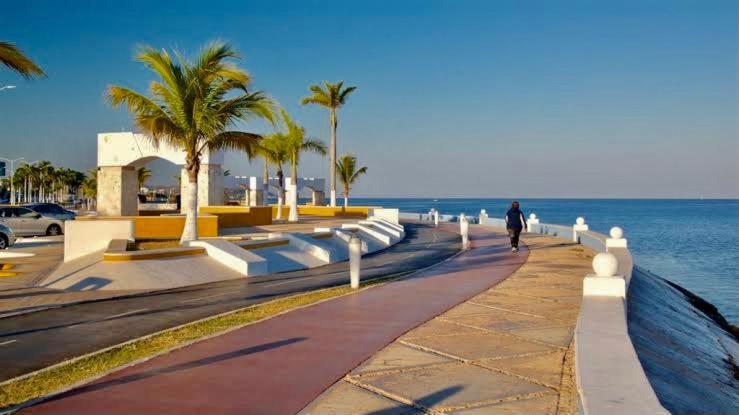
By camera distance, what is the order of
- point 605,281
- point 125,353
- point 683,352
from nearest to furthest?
point 125,353, point 605,281, point 683,352

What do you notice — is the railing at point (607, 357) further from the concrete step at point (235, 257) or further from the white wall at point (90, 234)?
the white wall at point (90, 234)

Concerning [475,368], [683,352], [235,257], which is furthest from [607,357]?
[235,257]

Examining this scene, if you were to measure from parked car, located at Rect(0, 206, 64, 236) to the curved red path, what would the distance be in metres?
25.2

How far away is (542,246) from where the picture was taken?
90.8 feet

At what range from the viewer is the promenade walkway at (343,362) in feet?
20.6

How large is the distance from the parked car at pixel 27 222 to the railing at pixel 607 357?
30.2m

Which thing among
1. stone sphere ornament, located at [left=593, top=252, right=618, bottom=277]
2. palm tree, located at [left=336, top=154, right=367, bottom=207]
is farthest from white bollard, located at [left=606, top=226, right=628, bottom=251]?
palm tree, located at [left=336, top=154, right=367, bottom=207]

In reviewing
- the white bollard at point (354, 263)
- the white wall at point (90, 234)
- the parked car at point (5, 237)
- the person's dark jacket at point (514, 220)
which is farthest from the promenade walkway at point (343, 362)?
the parked car at point (5, 237)

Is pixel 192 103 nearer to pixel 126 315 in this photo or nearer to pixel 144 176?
A: pixel 126 315

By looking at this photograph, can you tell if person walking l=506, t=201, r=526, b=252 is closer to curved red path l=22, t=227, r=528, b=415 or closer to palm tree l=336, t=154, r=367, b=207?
curved red path l=22, t=227, r=528, b=415

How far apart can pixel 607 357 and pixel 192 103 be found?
17.3m

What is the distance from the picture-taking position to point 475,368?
757 cm

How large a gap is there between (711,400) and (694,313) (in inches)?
503

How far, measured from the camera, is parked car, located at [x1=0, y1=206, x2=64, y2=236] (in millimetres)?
31967
